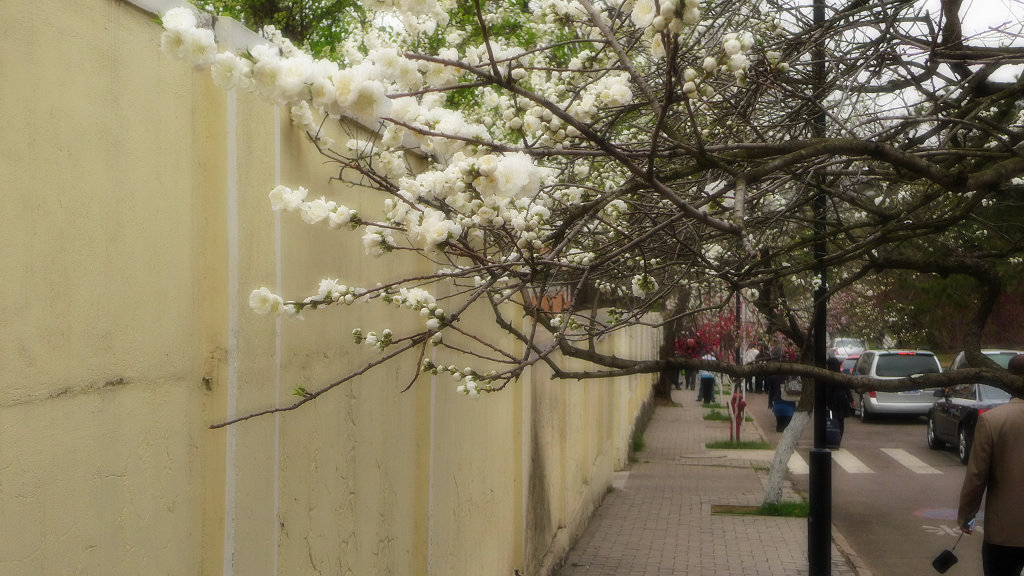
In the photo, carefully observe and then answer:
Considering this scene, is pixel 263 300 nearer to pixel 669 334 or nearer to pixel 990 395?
pixel 990 395

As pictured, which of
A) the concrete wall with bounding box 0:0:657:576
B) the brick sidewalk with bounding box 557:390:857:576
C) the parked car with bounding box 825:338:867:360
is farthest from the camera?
the parked car with bounding box 825:338:867:360

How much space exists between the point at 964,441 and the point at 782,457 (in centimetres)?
630

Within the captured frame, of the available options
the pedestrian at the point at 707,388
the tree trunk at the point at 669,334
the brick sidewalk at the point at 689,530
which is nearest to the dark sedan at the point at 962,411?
the brick sidewalk at the point at 689,530

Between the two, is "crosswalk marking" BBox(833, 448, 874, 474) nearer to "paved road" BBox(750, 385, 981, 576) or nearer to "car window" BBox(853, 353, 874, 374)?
"paved road" BBox(750, 385, 981, 576)

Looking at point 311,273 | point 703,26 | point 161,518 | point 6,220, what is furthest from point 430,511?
point 703,26

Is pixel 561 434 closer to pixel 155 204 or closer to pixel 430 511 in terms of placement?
pixel 430 511

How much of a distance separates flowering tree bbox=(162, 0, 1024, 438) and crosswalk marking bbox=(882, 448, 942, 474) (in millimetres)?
10236

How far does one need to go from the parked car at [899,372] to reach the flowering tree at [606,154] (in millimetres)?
17799

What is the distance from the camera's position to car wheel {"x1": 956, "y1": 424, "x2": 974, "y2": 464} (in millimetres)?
17516

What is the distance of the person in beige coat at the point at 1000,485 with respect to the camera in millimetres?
6656

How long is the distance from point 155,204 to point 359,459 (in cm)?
179

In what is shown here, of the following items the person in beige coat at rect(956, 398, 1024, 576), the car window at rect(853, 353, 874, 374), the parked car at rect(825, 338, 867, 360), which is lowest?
the parked car at rect(825, 338, 867, 360)

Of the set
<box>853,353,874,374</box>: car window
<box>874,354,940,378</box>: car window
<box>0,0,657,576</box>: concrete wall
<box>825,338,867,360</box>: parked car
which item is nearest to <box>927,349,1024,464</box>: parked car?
<box>874,354,940,378</box>: car window

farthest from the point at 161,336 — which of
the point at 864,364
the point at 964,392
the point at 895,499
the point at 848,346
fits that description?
the point at 848,346
